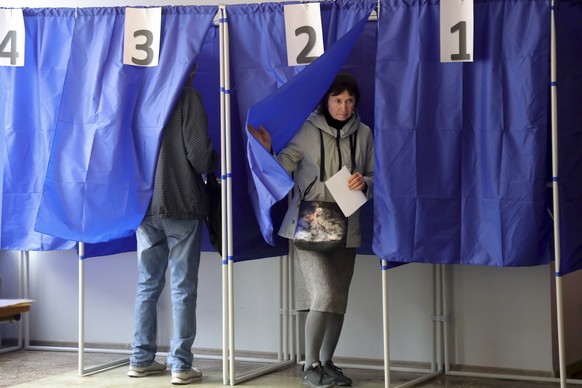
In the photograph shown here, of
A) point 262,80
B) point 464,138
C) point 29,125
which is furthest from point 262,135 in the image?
point 29,125

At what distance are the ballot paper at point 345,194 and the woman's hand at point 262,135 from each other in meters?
0.32

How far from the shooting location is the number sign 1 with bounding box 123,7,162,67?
4609mm

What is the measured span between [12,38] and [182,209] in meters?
1.26

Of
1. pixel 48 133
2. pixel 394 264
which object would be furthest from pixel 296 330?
pixel 48 133

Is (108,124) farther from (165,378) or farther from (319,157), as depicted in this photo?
(165,378)

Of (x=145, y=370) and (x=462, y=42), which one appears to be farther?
(x=145, y=370)

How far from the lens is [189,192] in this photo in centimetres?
459

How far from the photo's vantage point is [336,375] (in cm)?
457

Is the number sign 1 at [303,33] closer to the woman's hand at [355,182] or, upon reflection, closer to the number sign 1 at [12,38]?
the woman's hand at [355,182]

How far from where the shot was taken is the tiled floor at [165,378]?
15.3ft

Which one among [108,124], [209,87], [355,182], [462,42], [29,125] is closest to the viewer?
[462,42]

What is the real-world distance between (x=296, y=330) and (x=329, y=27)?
1706mm

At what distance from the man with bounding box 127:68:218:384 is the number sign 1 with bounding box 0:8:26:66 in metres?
0.90

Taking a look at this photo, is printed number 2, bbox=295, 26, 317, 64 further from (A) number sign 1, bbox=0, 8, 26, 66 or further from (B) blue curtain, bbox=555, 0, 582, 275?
(A) number sign 1, bbox=0, 8, 26, 66
